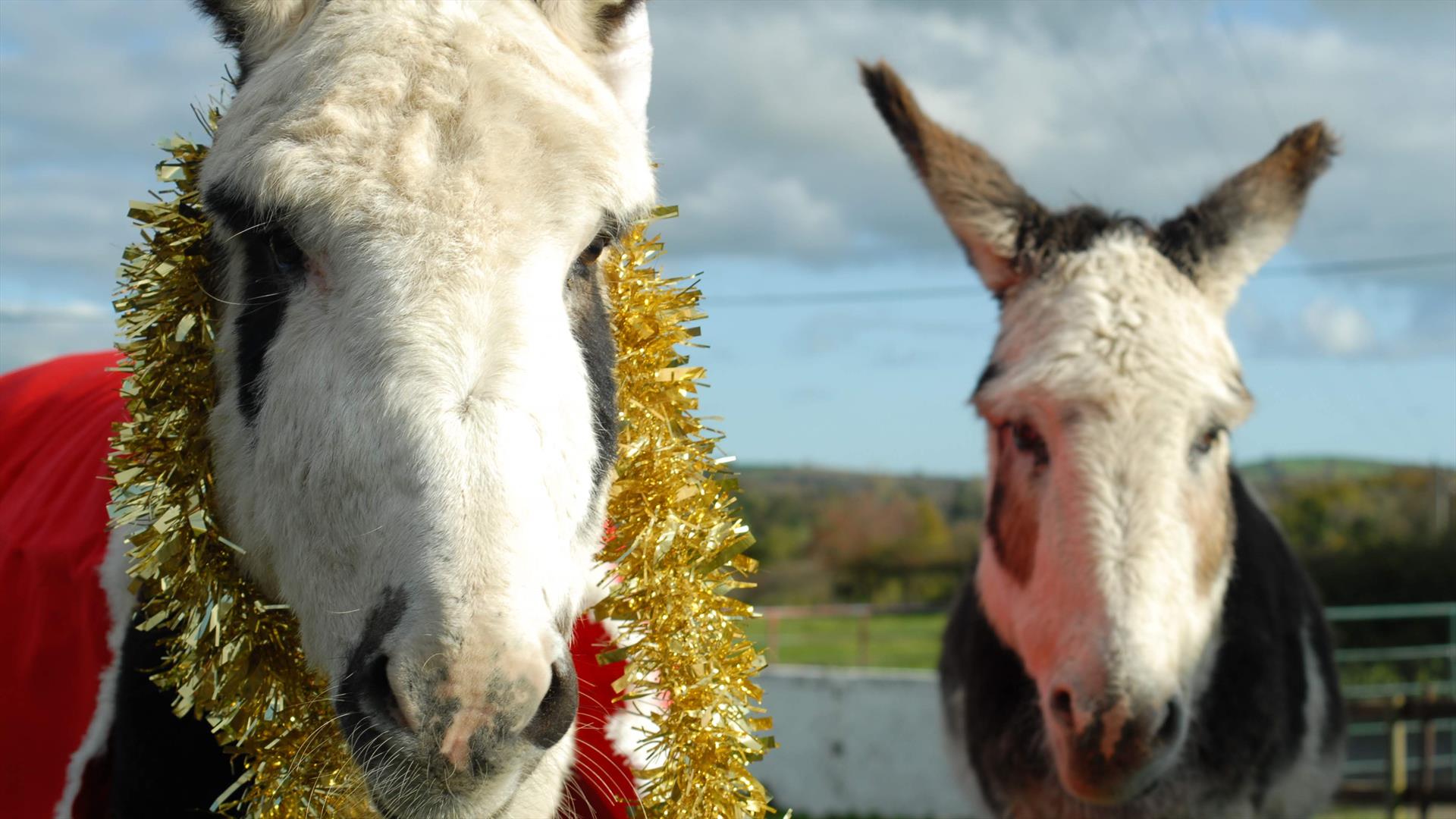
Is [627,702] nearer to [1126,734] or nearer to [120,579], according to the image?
[120,579]

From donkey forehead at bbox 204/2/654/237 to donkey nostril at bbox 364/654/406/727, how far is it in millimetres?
638

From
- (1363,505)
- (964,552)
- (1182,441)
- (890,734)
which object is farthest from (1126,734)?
(964,552)

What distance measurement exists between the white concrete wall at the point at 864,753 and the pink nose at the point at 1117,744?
356 inches

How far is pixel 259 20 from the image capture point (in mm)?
1957

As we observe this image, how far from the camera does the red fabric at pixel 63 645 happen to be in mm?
2150

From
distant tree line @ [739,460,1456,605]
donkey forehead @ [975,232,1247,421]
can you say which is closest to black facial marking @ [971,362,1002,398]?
donkey forehead @ [975,232,1247,421]

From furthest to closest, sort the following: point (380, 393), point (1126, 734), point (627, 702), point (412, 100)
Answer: point (1126, 734) → point (627, 702) → point (412, 100) → point (380, 393)

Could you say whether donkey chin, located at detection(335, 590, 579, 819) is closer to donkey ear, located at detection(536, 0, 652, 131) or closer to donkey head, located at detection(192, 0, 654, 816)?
donkey head, located at detection(192, 0, 654, 816)

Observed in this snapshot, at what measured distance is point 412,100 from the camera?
1.73m

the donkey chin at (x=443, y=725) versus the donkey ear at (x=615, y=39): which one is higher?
the donkey ear at (x=615, y=39)

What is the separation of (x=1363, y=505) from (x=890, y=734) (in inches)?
618

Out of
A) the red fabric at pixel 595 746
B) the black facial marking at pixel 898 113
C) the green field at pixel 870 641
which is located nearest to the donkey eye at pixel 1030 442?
the black facial marking at pixel 898 113

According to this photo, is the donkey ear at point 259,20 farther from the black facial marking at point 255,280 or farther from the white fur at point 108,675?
the white fur at point 108,675

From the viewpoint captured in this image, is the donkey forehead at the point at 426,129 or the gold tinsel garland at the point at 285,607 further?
the gold tinsel garland at the point at 285,607
